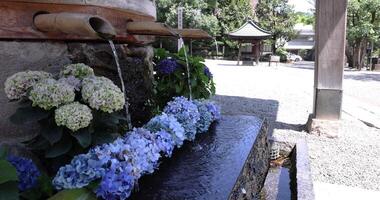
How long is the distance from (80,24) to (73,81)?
1.03ft

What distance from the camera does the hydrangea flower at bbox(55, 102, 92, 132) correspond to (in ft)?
5.88

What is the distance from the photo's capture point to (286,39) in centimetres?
3688

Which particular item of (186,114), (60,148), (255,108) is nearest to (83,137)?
(60,148)

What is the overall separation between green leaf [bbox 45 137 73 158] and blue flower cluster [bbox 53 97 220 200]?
0.53 ft

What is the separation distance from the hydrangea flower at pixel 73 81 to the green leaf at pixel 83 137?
0.79ft

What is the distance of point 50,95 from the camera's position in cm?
183

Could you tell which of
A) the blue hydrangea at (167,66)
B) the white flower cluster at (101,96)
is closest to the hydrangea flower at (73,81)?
the white flower cluster at (101,96)

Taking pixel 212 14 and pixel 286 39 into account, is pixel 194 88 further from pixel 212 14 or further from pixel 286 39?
pixel 286 39

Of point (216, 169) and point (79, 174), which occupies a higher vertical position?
point (79, 174)

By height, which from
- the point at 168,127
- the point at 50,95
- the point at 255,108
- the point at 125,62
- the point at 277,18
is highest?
the point at 277,18

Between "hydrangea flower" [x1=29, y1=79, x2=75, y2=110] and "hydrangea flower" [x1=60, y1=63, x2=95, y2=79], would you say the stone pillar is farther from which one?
"hydrangea flower" [x1=29, y1=79, x2=75, y2=110]

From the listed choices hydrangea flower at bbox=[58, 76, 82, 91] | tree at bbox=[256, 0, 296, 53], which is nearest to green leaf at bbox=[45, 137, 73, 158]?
hydrangea flower at bbox=[58, 76, 82, 91]

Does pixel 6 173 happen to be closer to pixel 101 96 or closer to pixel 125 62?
pixel 101 96

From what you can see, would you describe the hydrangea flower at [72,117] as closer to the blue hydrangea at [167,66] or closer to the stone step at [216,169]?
the stone step at [216,169]
